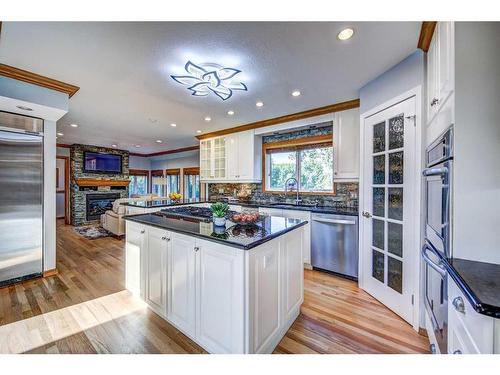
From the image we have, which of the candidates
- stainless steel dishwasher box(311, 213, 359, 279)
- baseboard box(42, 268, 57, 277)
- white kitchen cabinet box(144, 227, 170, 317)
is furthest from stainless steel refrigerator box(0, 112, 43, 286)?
stainless steel dishwasher box(311, 213, 359, 279)

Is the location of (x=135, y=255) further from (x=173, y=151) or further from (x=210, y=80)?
(x=173, y=151)

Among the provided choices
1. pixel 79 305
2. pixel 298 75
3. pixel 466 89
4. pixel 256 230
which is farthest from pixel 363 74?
pixel 79 305

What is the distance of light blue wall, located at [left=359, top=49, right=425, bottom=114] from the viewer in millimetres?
1913

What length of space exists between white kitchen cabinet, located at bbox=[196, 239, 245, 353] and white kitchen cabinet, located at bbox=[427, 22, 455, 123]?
5.30ft

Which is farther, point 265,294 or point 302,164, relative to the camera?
point 302,164

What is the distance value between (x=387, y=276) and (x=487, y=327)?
1668mm

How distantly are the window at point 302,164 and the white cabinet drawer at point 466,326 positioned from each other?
2.69m

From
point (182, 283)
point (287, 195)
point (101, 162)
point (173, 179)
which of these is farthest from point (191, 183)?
point (182, 283)

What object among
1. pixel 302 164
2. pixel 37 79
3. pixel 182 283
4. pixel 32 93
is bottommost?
pixel 182 283

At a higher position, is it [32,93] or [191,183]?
[32,93]

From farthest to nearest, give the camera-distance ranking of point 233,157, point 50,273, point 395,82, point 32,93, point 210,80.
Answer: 1. point 233,157
2. point 50,273
3. point 32,93
4. point 210,80
5. point 395,82

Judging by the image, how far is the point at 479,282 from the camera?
3.05ft

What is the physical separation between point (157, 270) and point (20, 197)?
225cm

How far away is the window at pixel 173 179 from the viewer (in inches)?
323
